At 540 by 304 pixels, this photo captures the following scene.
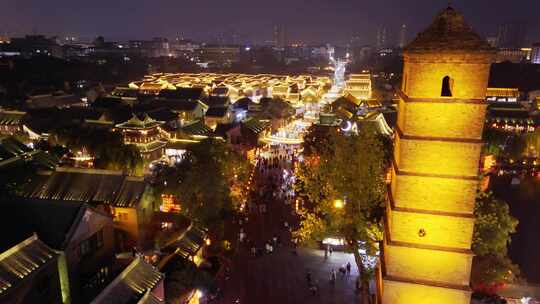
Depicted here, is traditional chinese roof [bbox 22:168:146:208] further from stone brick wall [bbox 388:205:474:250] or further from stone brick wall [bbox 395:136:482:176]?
stone brick wall [bbox 395:136:482:176]

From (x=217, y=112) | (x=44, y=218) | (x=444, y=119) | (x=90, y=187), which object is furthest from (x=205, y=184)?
(x=217, y=112)

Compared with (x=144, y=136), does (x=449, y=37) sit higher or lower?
higher

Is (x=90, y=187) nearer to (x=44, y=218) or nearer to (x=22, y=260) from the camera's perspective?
(x=44, y=218)

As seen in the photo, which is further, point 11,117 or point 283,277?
point 11,117

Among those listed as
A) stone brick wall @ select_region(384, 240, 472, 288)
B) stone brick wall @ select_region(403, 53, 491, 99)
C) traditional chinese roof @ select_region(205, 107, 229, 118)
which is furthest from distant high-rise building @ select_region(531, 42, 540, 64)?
stone brick wall @ select_region(384, 240, 472, 288)

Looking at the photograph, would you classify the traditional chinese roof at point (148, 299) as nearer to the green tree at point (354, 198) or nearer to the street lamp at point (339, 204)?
the green tree at point (354, 198)

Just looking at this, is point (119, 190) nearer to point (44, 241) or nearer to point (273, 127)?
point (44, 241)

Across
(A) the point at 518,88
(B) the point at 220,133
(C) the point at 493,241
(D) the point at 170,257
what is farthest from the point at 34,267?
(A) the point at 518,88
